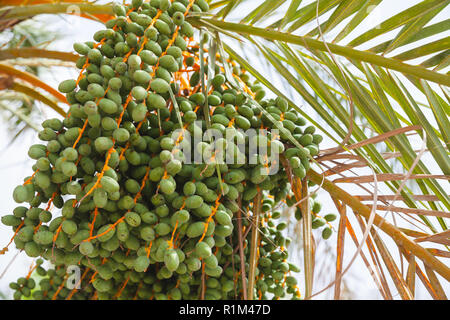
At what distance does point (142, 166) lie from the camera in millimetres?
628

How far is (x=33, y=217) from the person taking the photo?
0.61 m

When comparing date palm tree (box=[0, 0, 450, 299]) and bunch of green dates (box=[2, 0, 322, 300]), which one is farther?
date palm tree (box=[0, 0, 450, 299])

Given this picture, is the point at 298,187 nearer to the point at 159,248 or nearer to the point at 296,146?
the point at 296,146

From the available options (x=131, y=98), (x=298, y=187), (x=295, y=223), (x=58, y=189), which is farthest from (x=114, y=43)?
(x=295, y=223)

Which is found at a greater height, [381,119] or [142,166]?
[381,119]

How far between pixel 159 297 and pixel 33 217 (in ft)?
0.84

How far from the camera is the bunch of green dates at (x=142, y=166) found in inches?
23.0

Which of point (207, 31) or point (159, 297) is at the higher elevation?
point (207, 31)

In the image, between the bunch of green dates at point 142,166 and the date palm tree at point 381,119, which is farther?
the date palm tree at point 381,119

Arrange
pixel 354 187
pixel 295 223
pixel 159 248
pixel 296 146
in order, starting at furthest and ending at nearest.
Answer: pixel 295 223
pixel 354 187
pixel 296 146
pixel 159 248

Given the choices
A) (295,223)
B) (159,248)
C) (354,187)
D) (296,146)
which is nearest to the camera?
(159,248)

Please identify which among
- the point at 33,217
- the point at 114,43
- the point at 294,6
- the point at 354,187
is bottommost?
the point at 33,217

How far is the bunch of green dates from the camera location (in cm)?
58
